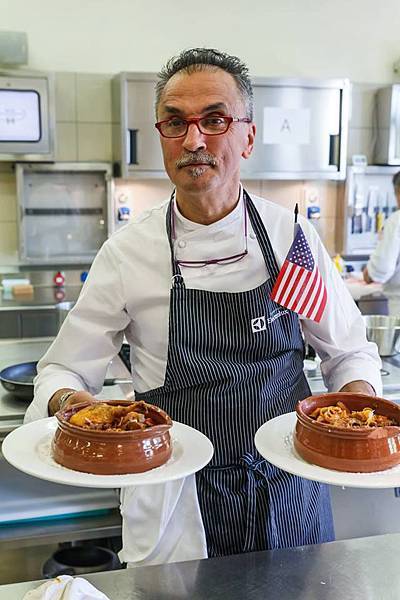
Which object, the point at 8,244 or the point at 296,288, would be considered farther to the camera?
the point at 8,244

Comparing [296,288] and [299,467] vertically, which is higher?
[296,288]

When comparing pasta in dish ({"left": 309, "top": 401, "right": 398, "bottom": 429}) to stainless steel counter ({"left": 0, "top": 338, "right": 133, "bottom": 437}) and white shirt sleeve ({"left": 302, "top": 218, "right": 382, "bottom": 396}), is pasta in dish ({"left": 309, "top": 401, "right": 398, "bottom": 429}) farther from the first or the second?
stainless steel counter ({"left": 0, "top": 338, "right": 133, "bottom": 437})

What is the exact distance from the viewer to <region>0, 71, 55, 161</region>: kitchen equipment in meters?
4.28

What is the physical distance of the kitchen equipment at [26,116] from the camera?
428cm

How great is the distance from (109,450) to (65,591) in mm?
232

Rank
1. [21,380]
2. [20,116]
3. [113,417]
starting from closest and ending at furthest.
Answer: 1. [113,417]
2. [21,380]
3. [20,116]

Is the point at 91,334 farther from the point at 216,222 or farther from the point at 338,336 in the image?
the point at 338,336

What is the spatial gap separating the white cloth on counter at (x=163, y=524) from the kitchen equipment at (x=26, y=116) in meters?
3.14

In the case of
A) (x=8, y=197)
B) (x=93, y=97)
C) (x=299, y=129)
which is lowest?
(x=8, y=197)

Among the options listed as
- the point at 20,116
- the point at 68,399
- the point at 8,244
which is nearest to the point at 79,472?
the point at 68,399

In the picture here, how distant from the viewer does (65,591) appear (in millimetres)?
1142

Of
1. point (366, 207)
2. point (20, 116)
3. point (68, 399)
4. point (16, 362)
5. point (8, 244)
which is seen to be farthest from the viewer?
point (366, 207)

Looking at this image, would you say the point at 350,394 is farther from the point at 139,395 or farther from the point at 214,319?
the point at 139,395

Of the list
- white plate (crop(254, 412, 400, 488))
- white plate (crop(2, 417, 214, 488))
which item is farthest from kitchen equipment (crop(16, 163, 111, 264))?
white plate (crop(254, 412, 400, 488))
